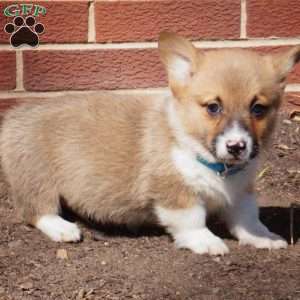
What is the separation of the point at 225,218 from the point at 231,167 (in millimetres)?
418

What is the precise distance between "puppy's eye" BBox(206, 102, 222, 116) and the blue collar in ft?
0.88

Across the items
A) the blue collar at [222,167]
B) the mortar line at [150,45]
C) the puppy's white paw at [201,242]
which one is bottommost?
the puppy's white paw at [201,242]

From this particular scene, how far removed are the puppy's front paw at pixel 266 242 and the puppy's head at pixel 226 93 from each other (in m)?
0.51

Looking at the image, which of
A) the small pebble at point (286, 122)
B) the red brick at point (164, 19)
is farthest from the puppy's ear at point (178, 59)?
the small pebble at point (286, 122)

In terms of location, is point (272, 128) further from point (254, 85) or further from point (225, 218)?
point (225, 218)

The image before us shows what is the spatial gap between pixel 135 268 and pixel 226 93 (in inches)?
36.9

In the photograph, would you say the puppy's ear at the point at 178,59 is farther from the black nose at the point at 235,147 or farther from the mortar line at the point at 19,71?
the mortar line at the point at 19,71

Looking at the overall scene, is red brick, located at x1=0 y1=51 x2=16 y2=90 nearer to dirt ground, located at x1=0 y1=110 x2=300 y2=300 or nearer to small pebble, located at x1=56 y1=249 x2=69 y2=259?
dirt ground, located at x1=0 y1=110 x2=300 y2=300

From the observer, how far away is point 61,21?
5.11m

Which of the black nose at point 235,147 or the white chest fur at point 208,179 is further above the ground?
the black nose at point 235,147

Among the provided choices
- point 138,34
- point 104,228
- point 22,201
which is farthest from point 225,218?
point 138,34

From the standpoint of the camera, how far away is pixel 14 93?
5.19m

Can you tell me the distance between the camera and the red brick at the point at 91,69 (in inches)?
203

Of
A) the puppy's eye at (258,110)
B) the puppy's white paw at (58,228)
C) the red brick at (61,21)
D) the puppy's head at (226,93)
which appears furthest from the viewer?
the red brick at (61,21)
